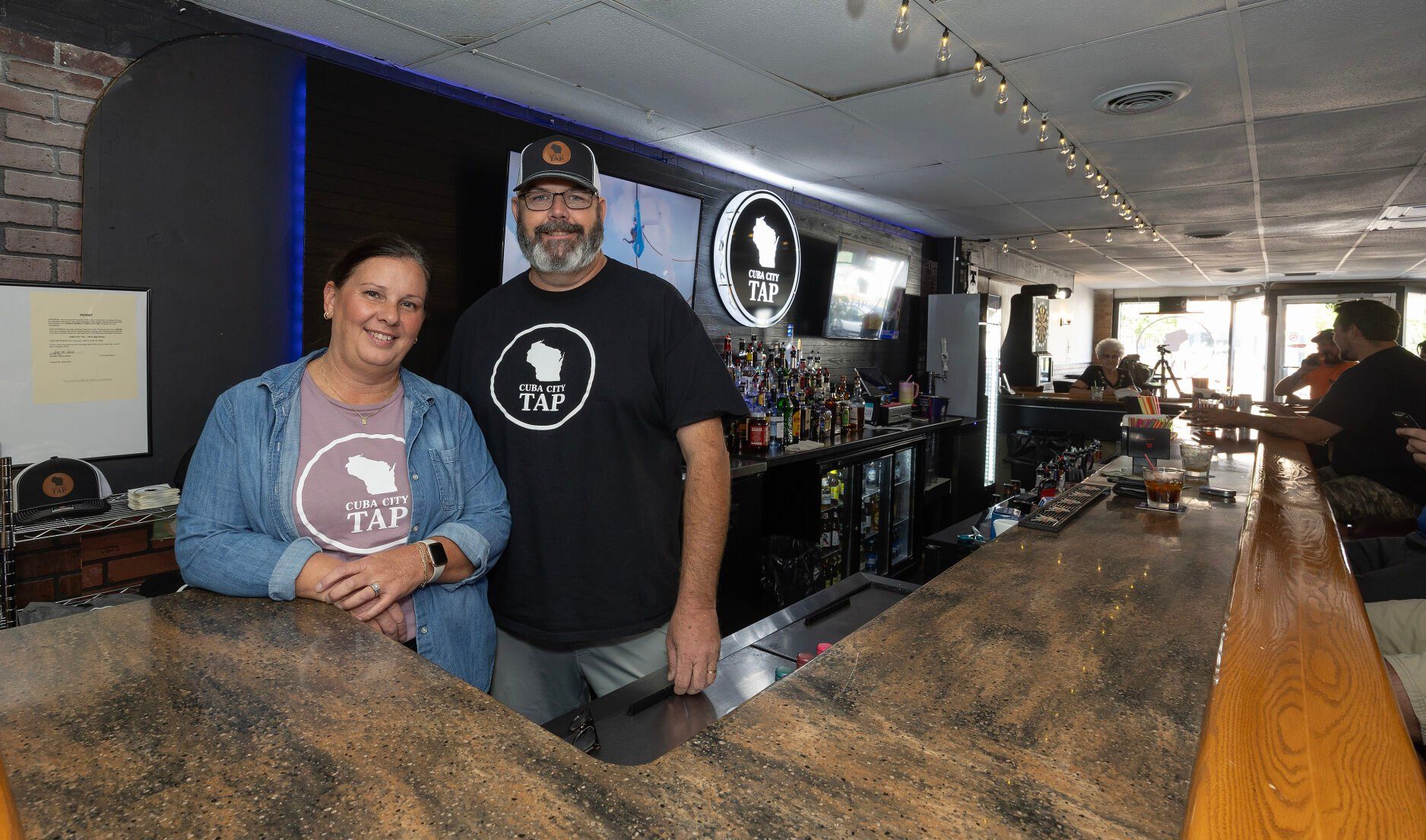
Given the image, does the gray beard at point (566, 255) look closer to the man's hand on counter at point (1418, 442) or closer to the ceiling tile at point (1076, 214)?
the man's hand on counter at point (1418, 442)

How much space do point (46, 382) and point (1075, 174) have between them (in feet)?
18.1

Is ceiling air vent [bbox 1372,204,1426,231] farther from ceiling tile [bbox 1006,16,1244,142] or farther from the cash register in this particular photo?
the cash register

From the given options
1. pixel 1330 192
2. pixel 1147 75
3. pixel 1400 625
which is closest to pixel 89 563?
pixel 1400 625

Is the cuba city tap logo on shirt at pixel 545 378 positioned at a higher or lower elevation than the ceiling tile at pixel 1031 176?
lower

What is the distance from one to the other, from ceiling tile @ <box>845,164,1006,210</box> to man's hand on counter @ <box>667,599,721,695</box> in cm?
413

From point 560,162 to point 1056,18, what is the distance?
1.96m

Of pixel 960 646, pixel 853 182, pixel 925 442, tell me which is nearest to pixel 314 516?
pixel 960 646

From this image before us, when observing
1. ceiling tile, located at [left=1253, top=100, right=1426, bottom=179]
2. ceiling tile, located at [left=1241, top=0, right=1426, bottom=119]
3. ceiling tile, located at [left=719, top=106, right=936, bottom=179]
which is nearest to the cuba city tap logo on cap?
ceiling tile, located at [left=719, top=106, right=936, bottom=179]

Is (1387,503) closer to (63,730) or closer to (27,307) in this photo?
(63,730)

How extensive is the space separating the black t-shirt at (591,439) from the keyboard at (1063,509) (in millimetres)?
891

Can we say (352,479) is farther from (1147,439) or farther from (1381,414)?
(1381,414)

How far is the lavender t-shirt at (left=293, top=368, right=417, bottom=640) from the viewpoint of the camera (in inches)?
57.7

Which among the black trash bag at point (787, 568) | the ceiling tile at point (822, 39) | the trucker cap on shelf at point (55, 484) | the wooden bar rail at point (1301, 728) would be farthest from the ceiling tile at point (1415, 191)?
the trucker cap on shelf at point (55, 484)

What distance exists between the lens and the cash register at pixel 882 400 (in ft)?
19.1
